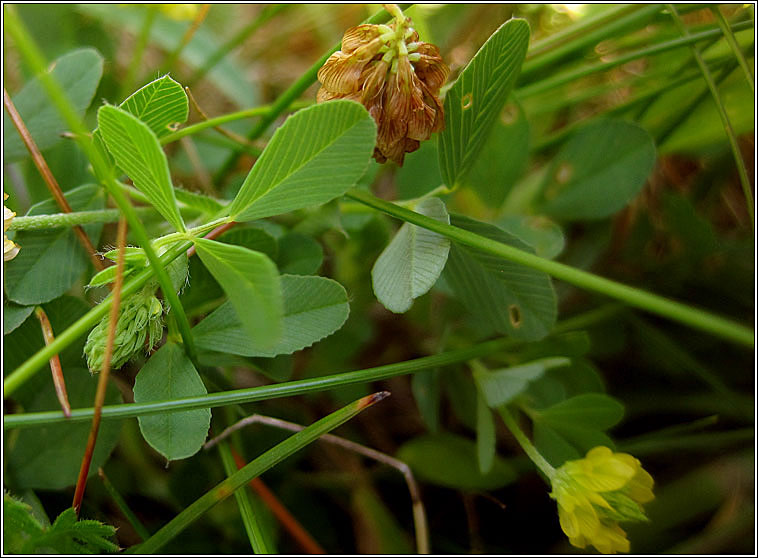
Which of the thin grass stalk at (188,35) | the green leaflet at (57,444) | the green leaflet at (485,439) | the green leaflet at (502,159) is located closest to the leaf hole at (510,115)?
the green leaflet at (502,159)

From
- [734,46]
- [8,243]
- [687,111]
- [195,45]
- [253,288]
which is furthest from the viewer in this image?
[195,45]

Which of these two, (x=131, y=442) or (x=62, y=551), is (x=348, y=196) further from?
(x=131, y=442)

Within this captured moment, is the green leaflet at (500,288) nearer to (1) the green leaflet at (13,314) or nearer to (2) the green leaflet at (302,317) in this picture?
(2) the green leaflet at (302,317)

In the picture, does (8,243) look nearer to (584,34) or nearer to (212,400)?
(212,400)

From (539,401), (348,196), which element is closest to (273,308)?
(348,196)

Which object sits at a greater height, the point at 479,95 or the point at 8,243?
the point at 479,95

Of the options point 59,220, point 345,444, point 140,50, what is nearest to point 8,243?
point 59,220
